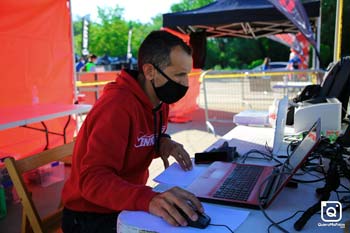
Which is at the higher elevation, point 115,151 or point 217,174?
point 115,151

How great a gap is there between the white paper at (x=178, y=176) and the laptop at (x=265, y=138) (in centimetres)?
44

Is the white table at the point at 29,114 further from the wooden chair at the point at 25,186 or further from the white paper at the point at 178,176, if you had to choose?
the white paper at the point at 178,176

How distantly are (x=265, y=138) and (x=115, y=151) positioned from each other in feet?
4.56

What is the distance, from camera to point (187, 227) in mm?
1104

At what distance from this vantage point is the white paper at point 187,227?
3.60 feet

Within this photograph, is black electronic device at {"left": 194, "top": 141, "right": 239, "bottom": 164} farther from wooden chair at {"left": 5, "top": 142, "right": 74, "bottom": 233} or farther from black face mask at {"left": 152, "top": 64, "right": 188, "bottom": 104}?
wooden chair at {"left": 5, "top": 142, "right": 74, "bottom": 233}

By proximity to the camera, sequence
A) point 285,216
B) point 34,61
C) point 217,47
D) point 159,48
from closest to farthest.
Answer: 1. point 285,216
2. point 159,48
3. point 34,61
4. point 217,47

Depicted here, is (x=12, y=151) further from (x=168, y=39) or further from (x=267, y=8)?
(x=267, y=8)

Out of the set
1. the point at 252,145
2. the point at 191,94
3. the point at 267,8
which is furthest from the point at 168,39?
the point at 191,94

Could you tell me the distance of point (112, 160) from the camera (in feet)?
4.40

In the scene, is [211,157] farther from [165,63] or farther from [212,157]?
[165,63]

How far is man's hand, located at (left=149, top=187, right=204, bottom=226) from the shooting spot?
1.11 metres

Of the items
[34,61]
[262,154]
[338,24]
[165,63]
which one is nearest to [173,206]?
[165,63]

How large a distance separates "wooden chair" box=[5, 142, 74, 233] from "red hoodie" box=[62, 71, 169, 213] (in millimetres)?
388
